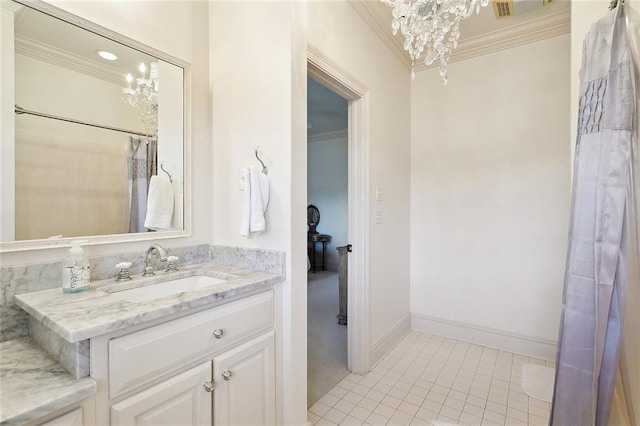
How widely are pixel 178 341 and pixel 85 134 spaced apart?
3.39 feet

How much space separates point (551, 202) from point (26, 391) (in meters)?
3.23

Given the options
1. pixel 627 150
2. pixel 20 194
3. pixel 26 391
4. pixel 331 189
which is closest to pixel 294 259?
pixel 26 391

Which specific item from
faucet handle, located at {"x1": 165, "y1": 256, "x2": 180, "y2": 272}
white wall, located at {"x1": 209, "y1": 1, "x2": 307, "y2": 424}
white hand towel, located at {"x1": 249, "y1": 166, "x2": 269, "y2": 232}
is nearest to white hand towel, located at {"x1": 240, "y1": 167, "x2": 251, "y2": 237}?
white hand towel, located at {"x1": 249, "y1": 166, "x2": 269, "y2": 232}

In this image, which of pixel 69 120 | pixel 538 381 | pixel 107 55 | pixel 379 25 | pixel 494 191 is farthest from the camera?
pixel 494 191

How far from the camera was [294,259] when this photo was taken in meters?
1.53

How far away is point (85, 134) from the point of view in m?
1.37

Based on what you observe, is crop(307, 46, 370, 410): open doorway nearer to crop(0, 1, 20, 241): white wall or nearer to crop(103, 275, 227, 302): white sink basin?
crop(103, 275, 227, 302): white sink basin

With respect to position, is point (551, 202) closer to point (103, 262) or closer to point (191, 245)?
point (191, 245)

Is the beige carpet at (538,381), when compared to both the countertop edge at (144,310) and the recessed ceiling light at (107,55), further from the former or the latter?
the recessed ceiling light at (107,55)

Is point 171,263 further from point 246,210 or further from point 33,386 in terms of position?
point 33,386

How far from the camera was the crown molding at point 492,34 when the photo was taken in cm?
236

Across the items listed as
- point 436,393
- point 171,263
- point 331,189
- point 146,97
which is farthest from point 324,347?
point 331,189

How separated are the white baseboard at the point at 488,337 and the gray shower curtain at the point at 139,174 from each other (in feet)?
8.83

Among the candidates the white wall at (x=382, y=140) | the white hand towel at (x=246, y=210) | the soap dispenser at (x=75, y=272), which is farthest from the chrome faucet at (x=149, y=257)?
the white wall at (x=382, y=140)
